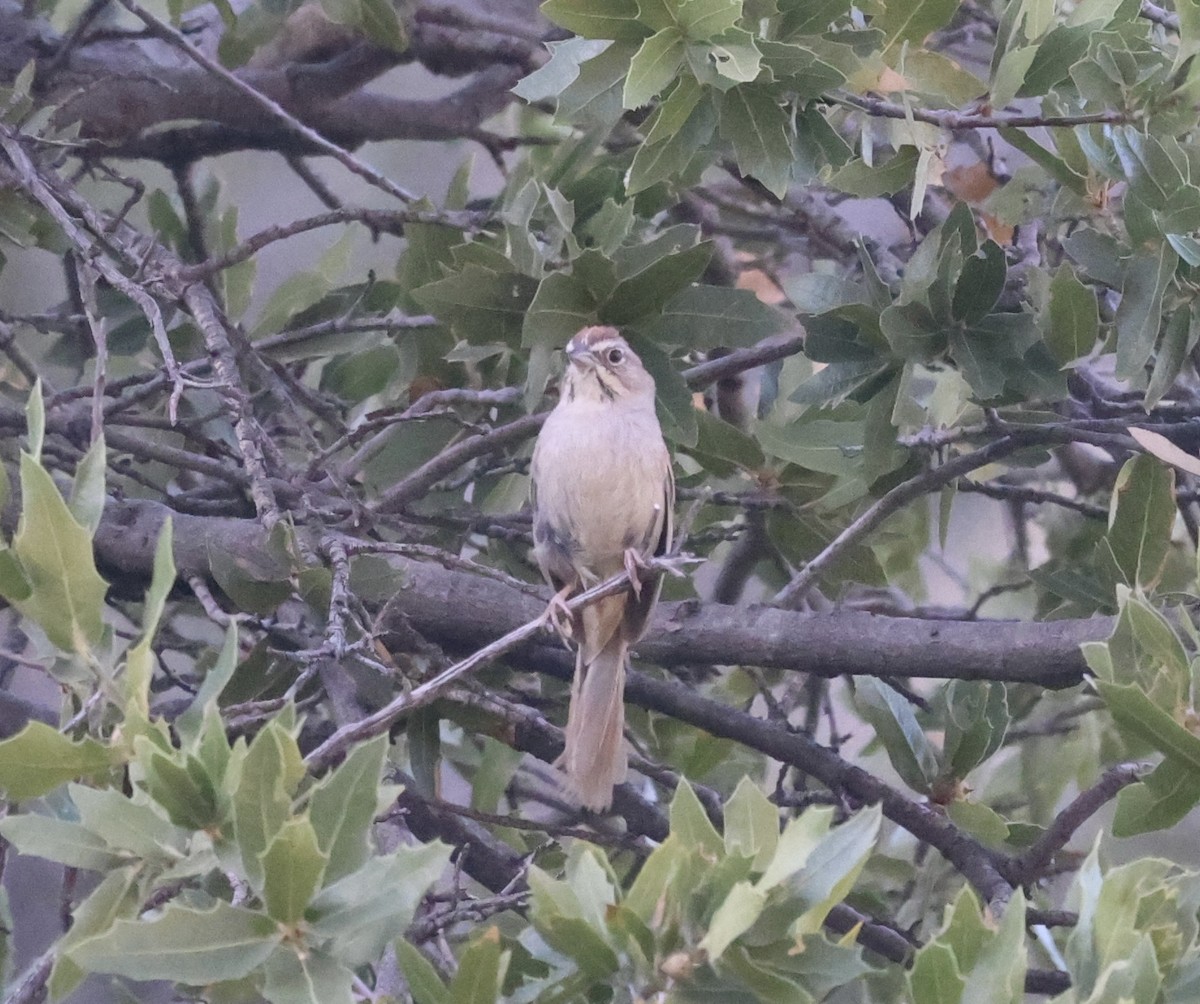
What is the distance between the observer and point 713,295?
124 inches

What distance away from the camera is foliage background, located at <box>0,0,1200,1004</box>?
174 centimetres

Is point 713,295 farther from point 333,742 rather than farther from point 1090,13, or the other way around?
point 333,742

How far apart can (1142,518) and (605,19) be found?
151cm

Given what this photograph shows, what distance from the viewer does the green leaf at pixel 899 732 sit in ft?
10.3

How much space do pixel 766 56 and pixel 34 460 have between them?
4.89 feet

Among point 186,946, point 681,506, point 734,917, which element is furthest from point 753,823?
point 681,506

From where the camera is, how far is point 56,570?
194cm

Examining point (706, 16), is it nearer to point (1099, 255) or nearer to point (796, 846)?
point (1099, 255)

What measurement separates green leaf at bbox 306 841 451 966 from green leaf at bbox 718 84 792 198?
1540 mm

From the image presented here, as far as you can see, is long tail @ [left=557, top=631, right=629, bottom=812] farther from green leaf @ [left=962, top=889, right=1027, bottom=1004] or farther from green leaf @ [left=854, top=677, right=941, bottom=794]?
green leaf @ [left=962, top=889, right=1027, bottom=1004]

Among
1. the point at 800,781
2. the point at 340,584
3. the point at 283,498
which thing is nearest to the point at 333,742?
the point at 340,584

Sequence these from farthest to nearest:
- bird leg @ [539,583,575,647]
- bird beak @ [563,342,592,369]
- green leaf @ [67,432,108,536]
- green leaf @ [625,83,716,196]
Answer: bird beak @ [563,342,592,369], green leaf @ [625,83,716,196], bird leg @ [539,583,575,647], green leaf @ [67,432,108,536]

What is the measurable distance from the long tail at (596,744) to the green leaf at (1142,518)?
1159 mm

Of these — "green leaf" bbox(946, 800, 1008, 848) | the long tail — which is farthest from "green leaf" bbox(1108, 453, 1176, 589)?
the long tail
